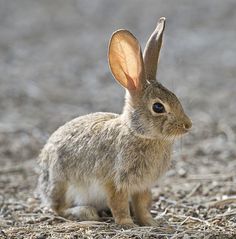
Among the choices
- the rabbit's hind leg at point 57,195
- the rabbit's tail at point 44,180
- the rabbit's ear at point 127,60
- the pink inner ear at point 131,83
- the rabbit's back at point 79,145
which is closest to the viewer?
the rabbit's ear at point 127,60

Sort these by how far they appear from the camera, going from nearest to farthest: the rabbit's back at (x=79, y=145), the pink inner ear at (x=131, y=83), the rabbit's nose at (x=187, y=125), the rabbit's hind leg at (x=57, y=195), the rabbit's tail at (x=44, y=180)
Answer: the rabbit's nose at (x=187, y=125) → the pink inner ear at (x=131, y=83) → the rabbit's back at (x=79, y=145) → the rabbit's hind leg at (x=57, y=195) → the rabbit's tail at (x=44, y=180)

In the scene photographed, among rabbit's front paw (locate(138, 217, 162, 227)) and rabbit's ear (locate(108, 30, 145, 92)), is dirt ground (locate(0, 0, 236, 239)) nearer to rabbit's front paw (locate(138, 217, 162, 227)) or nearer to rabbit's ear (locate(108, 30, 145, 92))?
rabbit's front paw (locate(138, 217, 162, 227))

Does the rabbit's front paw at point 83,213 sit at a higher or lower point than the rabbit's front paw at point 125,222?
higher

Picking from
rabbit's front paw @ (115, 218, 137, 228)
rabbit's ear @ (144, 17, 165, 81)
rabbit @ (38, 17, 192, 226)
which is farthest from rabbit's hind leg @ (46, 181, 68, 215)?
rabbit's ear @ (144, 17, 165, 81)

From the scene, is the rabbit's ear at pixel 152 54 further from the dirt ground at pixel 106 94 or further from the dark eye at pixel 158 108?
the dirt ground at pixel 106 94

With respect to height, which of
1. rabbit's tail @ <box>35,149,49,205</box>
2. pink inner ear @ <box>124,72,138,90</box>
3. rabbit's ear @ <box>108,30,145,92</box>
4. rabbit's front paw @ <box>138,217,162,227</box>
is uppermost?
rabbit's ear @ <box>108,30,145,92</box>

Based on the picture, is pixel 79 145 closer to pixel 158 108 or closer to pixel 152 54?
pixel 158 108

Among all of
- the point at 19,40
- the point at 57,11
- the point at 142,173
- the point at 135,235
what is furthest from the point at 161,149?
the point at 57,11

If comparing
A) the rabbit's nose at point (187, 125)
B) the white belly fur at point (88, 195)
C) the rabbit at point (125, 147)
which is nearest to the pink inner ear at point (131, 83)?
the rabbit at point (125, 147)
